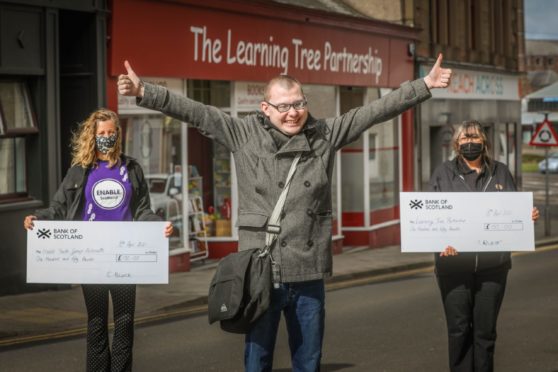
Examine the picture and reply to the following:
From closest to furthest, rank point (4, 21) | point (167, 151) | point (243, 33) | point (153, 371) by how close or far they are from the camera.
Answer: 1. point (153, 371)
2. point (4, 21)
3. point (167, 151)
4. point (243, 33)

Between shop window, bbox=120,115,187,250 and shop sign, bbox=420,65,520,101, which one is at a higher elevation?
shop sign, bbox=420,65,520,101

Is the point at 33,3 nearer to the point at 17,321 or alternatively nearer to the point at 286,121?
the point at 17,321

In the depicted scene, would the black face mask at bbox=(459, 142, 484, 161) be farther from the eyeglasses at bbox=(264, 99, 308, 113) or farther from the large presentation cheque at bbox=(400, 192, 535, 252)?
the eyeglasses at bbox=(264, 99, 308, 113)

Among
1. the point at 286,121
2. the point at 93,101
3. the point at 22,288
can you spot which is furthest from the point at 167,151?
the point at 286,121

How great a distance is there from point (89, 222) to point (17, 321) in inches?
218

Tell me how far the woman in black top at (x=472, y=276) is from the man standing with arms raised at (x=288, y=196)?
6.58 ft

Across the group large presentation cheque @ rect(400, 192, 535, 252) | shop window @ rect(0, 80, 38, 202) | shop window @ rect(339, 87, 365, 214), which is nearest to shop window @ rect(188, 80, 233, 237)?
shop window @ rect(0, 80, 38, 202)

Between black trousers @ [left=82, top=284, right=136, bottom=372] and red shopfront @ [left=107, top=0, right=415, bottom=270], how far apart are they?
940 cm

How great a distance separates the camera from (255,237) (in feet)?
20.1

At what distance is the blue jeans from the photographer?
20.1ft

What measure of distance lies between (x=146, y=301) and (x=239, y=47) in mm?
6909

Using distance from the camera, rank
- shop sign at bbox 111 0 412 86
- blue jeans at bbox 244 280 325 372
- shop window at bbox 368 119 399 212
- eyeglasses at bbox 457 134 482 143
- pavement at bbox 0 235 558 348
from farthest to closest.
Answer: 1. shop window at bbox 368 119 399 212
2. shop sign at bbox 111 0 412 86
3. pavement at bbox 0 235 558 348
4. eyeglasses at bbox 457 134 482 143
5. blue jeans at bbox 244 280 325 372

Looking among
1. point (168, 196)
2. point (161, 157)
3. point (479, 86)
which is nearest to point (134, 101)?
point (161, 157)

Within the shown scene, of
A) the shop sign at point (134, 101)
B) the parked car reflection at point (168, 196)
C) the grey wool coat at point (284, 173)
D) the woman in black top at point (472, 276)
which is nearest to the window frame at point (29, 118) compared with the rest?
the shop sign at point (134, 101)
